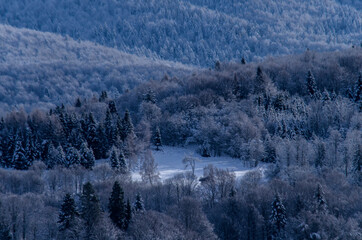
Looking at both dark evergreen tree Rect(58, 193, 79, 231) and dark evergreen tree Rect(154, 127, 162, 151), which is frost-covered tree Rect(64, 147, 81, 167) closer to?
dark evergreen tree Rect(154, 127, 162, 151)

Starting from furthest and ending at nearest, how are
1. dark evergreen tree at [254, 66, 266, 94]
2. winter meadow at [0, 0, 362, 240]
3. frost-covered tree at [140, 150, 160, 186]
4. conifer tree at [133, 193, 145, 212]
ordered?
dark evergreen tree at [254, 66, 266, 94], frost-covered tree at [140, 150, 160, 186], conifer tree at [133, 193, 145, 212], winter meadow at [0, 0, 362, 240]

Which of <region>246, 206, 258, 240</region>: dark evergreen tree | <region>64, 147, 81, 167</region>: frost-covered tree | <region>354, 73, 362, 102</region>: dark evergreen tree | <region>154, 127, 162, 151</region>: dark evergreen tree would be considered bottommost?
<region>246, 206, 258, 240</region>: dark evergreen tree

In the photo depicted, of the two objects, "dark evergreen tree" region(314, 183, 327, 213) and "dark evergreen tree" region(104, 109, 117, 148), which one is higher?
"dark evergreen tree" region(104, 109, 117, 148)

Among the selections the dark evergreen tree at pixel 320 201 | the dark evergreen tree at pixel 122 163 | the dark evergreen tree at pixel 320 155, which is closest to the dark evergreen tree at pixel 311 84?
the dark evergreen tree at pixel 320 155

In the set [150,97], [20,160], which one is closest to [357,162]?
[20,160]

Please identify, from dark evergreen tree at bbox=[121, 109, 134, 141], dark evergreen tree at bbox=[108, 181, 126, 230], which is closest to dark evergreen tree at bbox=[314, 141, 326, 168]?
dark evergreen tree at bbox=[121, 109, 134, 141]

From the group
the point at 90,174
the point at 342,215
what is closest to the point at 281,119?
the point at 90,174

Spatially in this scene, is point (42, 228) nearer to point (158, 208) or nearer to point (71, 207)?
point (71, 207)
